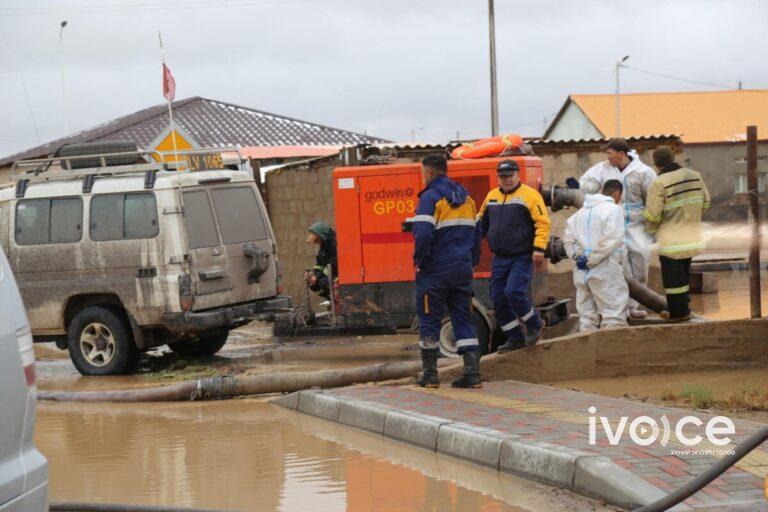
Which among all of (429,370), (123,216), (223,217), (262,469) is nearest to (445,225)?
(429,370)

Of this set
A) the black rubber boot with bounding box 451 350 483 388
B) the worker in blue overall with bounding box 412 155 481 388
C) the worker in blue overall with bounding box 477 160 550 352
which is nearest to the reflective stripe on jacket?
the worker in blue overall with bounding box 477 160 550 352

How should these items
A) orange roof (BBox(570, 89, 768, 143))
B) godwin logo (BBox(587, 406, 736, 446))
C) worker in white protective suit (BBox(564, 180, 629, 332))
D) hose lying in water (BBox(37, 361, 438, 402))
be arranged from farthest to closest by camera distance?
orange roof (BBox(570, 89, 768, 143)) < worker in white protective suit (BBox(564, 180, 629, 332)) < hose lying in water (BBox(37, 361, 438, 402)) < godwin logo (BBox(587, 406, 736, 446))

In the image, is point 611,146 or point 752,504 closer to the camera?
point 752,504

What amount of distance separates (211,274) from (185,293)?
0.42 metres

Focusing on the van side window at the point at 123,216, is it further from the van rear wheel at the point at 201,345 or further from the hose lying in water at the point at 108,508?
the hose lying in water at the point at 108,508

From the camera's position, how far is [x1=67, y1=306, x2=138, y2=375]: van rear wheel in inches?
519

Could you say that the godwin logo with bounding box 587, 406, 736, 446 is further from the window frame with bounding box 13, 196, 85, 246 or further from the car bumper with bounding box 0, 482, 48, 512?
the window frame with bounding box 13, 196, 85, 246

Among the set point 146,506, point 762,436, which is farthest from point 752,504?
point 146,506

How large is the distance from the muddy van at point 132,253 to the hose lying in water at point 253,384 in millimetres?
1601

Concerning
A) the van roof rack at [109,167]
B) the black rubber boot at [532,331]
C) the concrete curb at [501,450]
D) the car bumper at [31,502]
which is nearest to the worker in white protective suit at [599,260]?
the black rubber boot at [532,331]

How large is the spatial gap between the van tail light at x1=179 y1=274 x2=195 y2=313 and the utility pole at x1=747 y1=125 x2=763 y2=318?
19.4 feet

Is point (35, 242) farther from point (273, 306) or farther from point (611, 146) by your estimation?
point (611, 146)

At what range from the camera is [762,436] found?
4.92 meters

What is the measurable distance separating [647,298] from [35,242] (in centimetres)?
704
